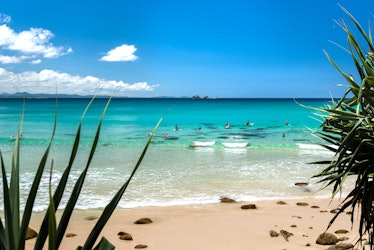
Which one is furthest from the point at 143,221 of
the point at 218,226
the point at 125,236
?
the point at 218,226

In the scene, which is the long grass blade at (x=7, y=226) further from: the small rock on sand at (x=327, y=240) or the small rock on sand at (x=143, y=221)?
the small rock on sand at (x=143, y=221)

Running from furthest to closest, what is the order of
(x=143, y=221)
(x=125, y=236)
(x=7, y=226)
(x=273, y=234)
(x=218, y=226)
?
(x=143, y=221), (x=218, y=226), (x=273, y=234), (x=125, y=236), (x=7, y=226)

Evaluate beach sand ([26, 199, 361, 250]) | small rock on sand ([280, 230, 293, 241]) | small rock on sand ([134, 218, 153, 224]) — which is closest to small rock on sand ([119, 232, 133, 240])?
beach sand ([26, 199, 361, 250])

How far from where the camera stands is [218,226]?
340 inches

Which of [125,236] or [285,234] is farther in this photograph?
[285,234]

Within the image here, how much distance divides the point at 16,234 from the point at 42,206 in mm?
9635

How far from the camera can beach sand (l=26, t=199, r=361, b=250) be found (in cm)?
741

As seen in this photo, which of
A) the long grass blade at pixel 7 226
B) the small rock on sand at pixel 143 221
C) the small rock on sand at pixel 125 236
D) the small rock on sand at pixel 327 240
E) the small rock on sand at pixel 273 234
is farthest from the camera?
the small rock on sand at pixel 143 221

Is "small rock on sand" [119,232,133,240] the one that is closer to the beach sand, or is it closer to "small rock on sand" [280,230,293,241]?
the beach sand

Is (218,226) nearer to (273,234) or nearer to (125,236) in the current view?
(273,234)

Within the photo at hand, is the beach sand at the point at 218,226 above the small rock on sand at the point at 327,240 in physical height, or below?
below

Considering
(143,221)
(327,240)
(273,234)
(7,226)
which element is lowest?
(143,221)

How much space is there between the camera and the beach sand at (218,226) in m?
7.41

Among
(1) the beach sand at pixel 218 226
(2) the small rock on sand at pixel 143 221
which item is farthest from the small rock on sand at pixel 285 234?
(2) the small rock on sand at pixel 143 221
